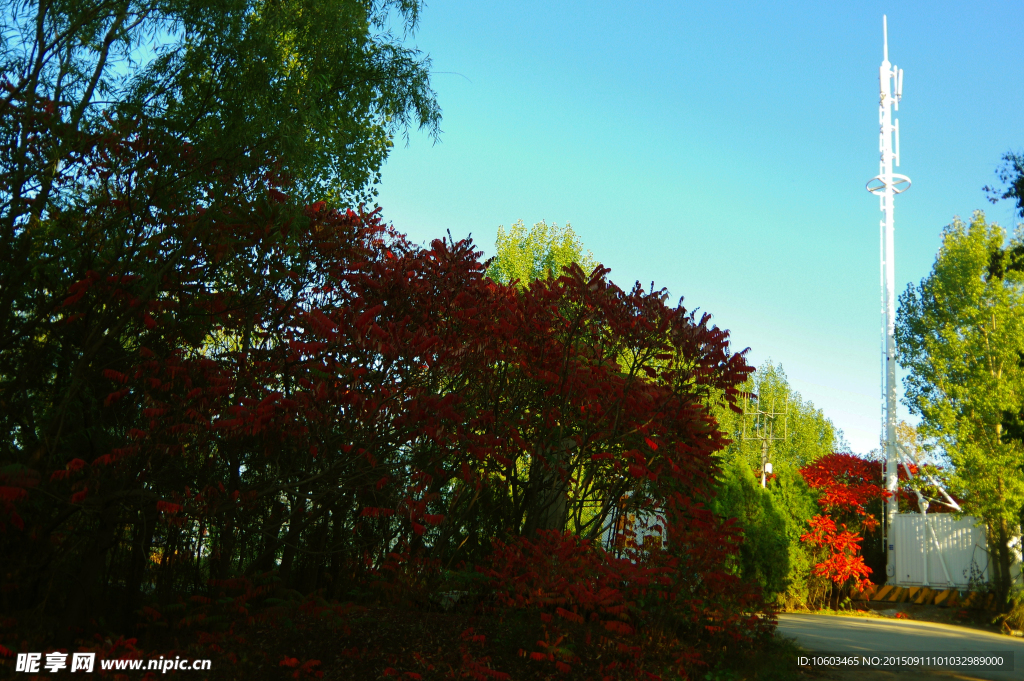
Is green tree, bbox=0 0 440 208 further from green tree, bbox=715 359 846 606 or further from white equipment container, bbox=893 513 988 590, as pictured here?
white equipment container, bbox=893 513 988 590

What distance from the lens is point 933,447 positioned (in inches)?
587

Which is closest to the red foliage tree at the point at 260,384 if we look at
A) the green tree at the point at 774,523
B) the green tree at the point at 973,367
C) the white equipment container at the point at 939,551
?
the green tree at the point at 774,523

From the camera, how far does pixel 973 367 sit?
14.4 m

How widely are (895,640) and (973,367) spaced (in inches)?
309

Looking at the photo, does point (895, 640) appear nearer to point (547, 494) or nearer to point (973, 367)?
point (547, 494)

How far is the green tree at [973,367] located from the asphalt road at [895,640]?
106 inches

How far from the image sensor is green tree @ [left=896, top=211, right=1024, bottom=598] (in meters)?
13.3

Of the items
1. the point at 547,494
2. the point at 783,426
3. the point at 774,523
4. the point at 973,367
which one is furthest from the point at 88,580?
the point at 783,426

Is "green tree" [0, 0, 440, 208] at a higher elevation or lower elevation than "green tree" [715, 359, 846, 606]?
higher

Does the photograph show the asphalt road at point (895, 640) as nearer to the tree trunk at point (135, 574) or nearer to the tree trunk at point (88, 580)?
the tree trunk at point (135, 574)

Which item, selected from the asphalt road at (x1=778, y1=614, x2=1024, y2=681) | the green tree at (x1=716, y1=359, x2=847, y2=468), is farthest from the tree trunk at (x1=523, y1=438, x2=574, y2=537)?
the green tree at (x1=716, y1=359, x2=847, y2=468)

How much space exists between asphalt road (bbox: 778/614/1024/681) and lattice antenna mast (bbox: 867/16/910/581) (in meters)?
4.67

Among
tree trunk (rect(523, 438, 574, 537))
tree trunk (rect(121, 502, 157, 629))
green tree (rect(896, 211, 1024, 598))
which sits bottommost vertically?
tree trunk (rect(121, 502, 157, 629))

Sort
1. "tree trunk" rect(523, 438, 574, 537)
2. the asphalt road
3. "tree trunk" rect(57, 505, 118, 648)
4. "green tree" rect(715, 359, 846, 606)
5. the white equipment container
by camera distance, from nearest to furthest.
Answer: "tree trunk" rect(57, 505, 118, 648)
"tree trunk" rect(523, 438, 574, 537)
the asphalt road
"green tree" rect(715, 359, 846, 606)
the white equipment container
